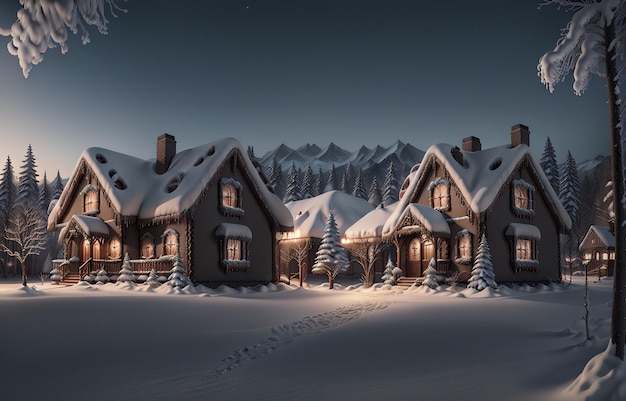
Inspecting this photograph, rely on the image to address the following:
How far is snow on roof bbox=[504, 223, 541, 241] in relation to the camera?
95.1ft

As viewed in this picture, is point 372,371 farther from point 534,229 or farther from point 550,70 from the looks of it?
point 534,229

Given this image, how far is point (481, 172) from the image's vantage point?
29781mm

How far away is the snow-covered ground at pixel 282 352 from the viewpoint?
321 inches

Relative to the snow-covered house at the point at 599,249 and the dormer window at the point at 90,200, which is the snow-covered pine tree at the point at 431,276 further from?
the snow-covered house at the point at 599,249

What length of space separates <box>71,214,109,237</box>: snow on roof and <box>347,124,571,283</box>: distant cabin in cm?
1624

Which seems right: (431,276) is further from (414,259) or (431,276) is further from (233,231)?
(233,231)

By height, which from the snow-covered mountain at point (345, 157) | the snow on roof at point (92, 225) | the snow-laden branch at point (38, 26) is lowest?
the snow on roof at point (92, 225)

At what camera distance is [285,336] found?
12594mm

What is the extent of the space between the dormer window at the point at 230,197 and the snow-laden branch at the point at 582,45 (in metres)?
20.5

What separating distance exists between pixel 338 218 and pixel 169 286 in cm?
2479

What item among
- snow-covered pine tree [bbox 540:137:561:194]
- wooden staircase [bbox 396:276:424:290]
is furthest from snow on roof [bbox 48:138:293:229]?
snow-covered pine tree [bbox 540:137:561:194]

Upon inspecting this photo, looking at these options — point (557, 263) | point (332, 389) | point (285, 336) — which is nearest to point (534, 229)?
point (557, 263)

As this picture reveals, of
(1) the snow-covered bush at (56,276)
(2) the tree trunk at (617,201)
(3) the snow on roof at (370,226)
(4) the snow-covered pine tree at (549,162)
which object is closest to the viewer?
(2) the tree trunk at (617,201)

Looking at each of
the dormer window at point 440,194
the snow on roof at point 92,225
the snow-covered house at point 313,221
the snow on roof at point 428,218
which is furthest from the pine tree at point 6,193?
the dormer window at point 440,194
